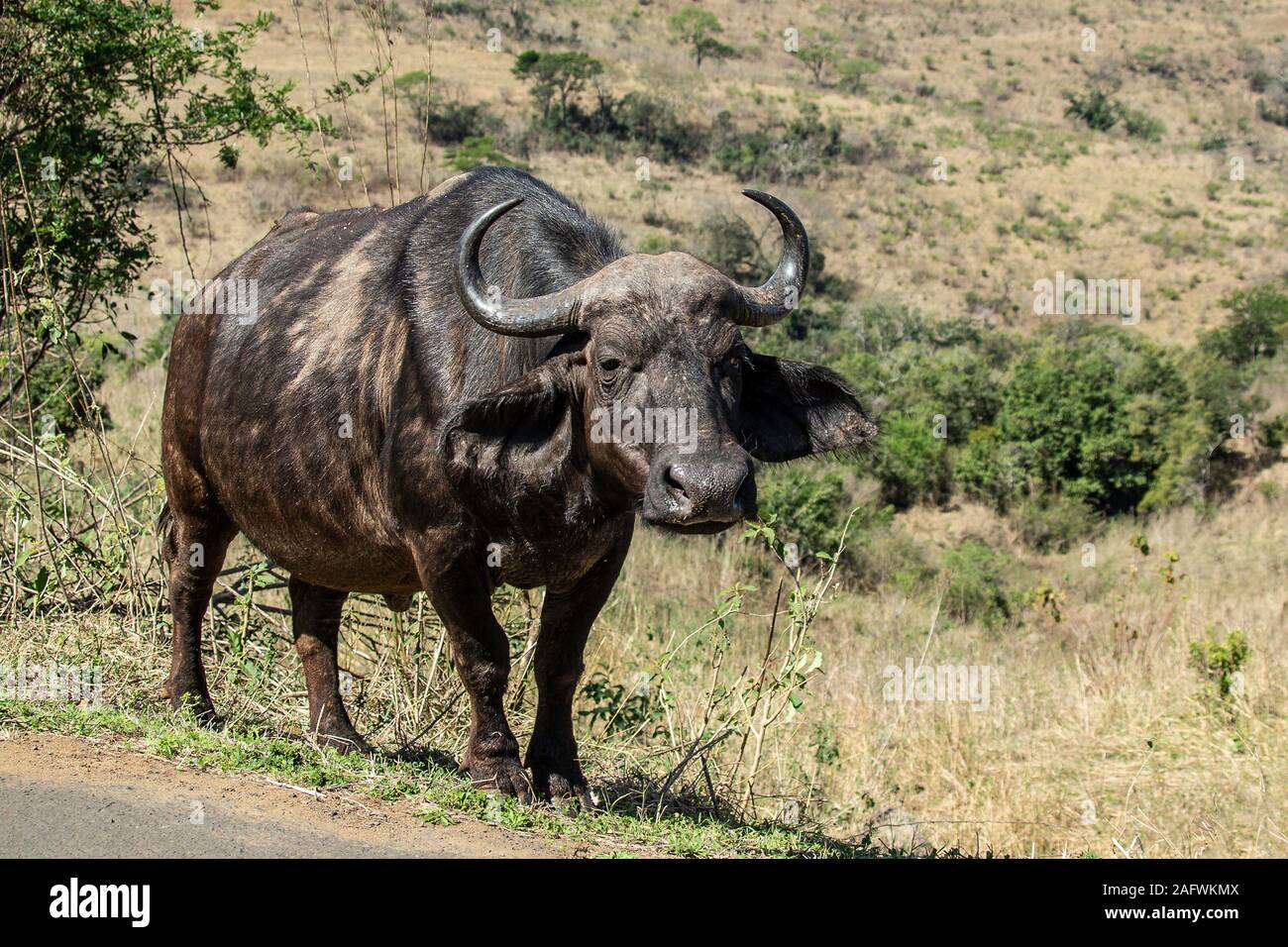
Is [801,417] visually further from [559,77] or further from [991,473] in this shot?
[559,77]

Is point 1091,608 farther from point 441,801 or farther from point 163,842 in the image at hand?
point 163,842

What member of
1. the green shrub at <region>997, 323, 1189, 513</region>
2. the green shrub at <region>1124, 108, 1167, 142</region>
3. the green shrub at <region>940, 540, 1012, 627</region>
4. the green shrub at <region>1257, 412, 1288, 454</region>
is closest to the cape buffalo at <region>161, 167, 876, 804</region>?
the green shrub at <region>940, 540, 1012, 627</region>

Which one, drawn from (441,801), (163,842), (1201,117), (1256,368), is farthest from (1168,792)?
(1201,117)

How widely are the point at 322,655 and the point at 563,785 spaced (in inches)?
74.8

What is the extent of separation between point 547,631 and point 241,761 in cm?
140

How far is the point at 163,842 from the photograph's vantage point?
4531 mm

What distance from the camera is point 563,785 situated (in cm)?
600

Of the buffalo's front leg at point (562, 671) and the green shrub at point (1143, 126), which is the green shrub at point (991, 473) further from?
the green shrub at point (1143, 126)

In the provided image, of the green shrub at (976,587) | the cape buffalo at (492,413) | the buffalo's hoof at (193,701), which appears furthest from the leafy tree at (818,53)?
the buffalo's hoof at (193,701)

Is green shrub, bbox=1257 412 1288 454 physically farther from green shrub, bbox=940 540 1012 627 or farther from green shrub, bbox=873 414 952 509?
green shrub, bbox=940 540 1012 627

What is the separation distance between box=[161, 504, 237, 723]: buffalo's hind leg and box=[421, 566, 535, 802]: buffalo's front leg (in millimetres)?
2054

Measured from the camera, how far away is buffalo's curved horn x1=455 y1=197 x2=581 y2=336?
5312 mm

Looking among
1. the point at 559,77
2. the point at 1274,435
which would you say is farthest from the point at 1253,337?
the point at 559,77

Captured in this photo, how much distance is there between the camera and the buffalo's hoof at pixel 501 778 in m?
5.74
